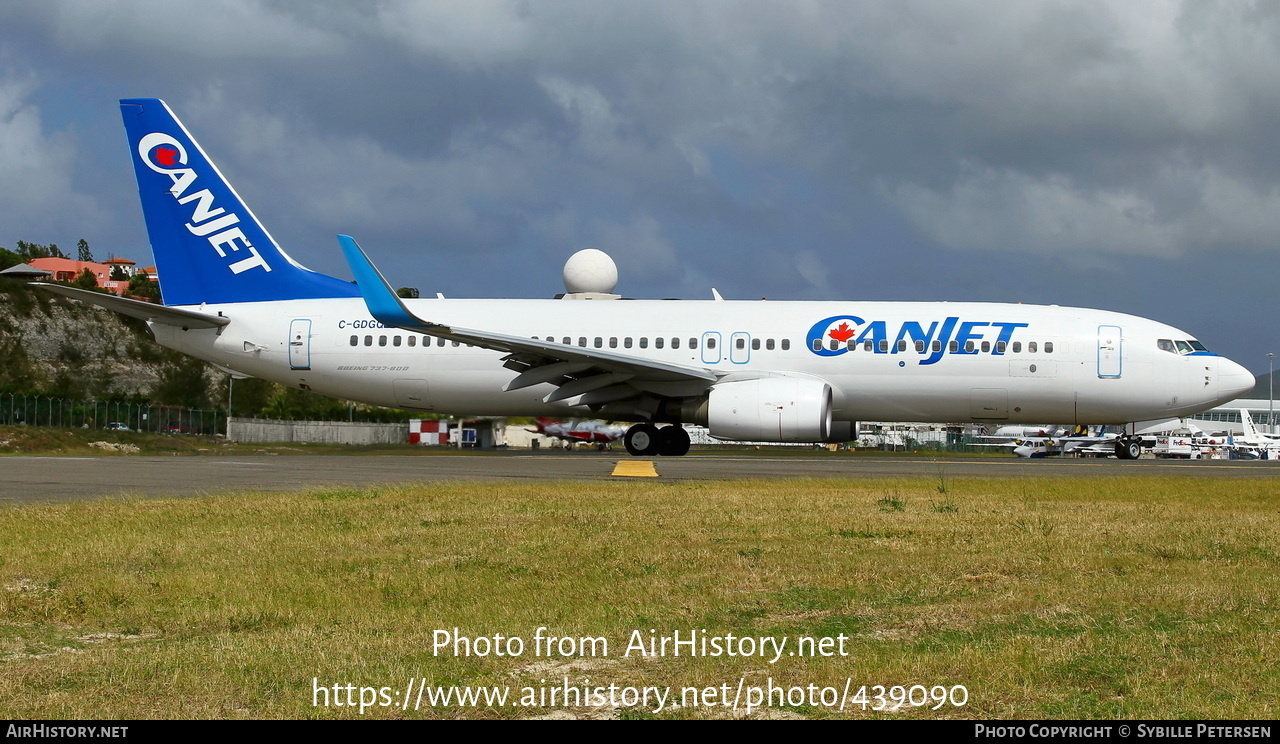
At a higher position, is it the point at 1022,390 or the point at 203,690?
the point at 1022,390

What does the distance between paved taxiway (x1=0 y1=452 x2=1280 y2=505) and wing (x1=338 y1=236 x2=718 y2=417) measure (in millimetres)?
1924

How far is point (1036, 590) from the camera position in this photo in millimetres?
6703

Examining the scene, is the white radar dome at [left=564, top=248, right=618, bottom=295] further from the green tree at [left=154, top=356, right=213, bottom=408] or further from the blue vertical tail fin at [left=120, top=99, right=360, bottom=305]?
the green tree at [left=154, top=356, right=213, bottom=408]

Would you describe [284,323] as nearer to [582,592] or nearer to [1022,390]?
[1022,390]

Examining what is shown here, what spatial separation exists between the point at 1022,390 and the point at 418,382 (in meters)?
12.7

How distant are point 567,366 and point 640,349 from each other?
2.17 meters

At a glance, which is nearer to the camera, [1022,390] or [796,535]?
[796,535]

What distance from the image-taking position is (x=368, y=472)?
58.4ft

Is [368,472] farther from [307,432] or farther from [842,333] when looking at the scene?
[307,432]

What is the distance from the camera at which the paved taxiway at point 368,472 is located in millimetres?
14148

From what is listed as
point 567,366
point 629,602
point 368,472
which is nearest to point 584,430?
point 567,366

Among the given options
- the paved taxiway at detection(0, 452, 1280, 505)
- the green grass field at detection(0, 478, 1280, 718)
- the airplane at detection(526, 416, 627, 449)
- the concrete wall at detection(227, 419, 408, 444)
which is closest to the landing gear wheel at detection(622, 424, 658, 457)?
the paved taxiway at detection(0, 452, 1280, 505)

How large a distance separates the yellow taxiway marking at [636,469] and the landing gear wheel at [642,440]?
13.9ft

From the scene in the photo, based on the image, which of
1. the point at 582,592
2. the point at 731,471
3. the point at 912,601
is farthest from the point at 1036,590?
the point at 731,471
